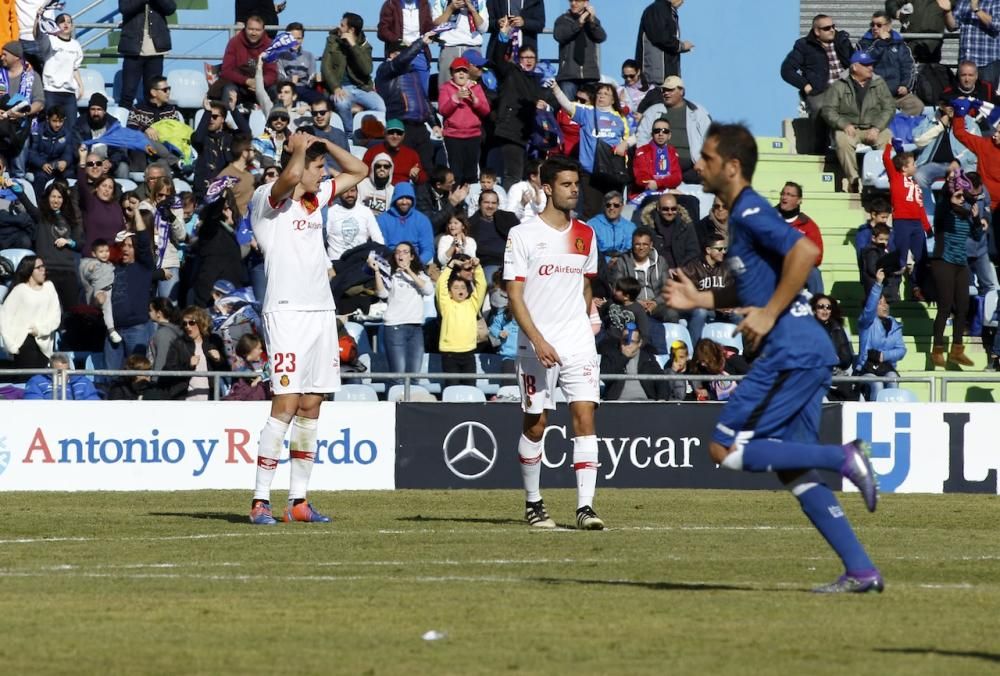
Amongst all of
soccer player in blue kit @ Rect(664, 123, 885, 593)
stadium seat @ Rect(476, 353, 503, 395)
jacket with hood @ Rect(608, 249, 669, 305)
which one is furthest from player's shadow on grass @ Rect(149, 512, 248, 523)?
jacket with hood @ Rect(608, 249, 669, 305)

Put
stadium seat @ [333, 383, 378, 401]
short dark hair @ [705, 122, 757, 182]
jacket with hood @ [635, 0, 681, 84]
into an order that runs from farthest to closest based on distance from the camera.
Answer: jacket with hood @ [635, 0, 681, 84], stadium seat @ [333, 383, 378, 401], short dark hair @ [705, 122, 757, 182]

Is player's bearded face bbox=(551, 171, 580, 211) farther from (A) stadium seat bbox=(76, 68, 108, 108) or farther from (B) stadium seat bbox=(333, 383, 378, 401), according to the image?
(A) stadium seat bbox=(76, 68, 108, 108)

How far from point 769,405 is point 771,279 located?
63cm

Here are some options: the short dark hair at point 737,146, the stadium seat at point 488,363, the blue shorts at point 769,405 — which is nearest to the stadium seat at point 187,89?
the stadium seat at point 488,363

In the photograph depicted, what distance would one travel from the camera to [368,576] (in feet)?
32.9

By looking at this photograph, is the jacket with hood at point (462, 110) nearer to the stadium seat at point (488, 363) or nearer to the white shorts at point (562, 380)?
the stadium seat at point (488, 363)

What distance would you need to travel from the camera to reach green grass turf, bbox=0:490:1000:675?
7.12 m

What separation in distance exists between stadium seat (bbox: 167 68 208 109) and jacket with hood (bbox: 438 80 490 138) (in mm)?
4410

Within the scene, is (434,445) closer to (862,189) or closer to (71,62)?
(71,62)

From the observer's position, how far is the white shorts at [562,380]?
43.8ft

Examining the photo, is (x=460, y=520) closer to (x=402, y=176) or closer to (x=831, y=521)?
(x=831, y=521)

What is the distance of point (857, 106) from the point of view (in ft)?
91.6

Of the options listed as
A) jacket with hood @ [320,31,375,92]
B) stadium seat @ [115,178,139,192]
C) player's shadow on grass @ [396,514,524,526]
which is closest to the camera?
player's shadow on grass @ [396,514,524,526]

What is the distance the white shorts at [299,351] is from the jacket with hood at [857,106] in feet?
52.0
